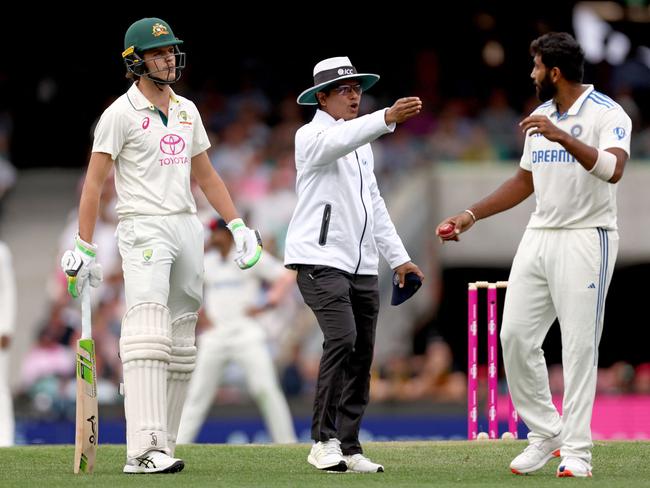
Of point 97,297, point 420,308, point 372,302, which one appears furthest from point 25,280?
point 372,302

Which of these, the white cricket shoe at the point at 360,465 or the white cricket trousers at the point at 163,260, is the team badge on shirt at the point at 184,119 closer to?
the white cricket trousers at the point at 163,260

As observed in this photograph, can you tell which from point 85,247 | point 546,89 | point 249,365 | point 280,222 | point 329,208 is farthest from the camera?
point 280,222

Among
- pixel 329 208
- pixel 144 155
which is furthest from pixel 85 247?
pixel 329 208

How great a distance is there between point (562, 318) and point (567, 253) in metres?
0.28

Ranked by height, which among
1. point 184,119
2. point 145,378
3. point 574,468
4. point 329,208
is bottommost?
point 574,468

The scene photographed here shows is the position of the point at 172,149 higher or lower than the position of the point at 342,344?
higher

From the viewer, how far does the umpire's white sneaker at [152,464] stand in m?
6.93

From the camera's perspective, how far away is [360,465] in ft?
23.7

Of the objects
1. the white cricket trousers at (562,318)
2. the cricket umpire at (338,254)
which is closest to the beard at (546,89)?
the white cricket trousers at (562,318)

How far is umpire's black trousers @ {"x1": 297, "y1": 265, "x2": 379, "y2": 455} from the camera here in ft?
23.4

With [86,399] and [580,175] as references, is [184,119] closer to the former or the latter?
[86,399]

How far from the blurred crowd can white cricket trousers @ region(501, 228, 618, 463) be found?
5.43 metres

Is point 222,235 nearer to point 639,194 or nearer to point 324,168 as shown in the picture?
point 324,168

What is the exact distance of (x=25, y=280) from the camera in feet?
56.5
